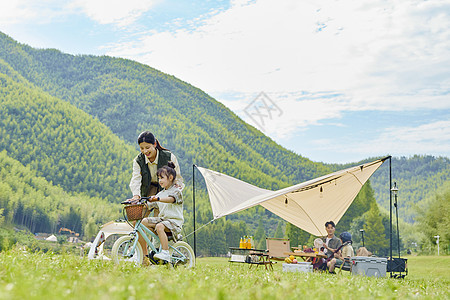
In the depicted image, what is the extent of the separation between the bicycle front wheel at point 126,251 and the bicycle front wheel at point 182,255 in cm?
32

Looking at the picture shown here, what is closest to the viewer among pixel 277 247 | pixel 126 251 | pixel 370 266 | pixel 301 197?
pixel 126 251

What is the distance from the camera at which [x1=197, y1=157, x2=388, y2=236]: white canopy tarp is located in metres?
8.81

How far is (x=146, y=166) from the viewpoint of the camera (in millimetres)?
4230

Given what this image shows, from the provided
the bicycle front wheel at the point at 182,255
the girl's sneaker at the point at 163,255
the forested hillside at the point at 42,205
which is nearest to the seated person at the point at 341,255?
the bicycle front wheel at the point at 182,255

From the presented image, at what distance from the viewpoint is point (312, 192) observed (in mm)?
9742

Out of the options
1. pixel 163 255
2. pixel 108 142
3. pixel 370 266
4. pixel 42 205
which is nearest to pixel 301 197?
pixel 370 266

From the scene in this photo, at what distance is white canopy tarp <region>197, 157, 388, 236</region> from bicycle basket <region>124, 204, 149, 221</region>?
4900 mm

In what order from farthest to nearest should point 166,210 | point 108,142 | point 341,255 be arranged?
point 108,142, point 341,255, point 166,210

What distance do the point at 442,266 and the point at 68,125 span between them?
64954mm

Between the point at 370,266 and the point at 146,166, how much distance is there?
3733 mm

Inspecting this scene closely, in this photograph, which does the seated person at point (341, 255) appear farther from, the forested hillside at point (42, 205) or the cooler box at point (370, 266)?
the forested hillside at point (42, 205)

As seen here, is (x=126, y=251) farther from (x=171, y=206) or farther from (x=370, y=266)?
(x=370, y=266)

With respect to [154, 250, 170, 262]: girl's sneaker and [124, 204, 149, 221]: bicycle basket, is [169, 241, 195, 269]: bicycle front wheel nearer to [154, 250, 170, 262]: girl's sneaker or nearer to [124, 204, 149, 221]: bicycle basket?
[154, 250, 170, 262]: girl's sneaker

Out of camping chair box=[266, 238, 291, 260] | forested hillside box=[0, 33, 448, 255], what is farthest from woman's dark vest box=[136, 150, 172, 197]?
forested hillside box=[0, 33, 448, 255]
